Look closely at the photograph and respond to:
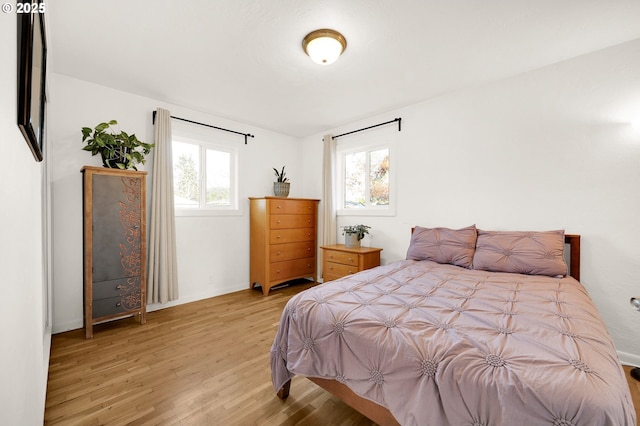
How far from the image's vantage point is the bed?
0.91 m

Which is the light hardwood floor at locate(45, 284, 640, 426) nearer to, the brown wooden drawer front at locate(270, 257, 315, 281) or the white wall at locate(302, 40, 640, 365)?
the white wall at locate(302, 40, 640, 365)

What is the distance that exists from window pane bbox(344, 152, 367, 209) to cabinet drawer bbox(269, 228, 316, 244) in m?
0.73

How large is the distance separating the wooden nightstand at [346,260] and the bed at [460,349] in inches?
46.1

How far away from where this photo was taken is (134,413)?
5.37 ft

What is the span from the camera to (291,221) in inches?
163

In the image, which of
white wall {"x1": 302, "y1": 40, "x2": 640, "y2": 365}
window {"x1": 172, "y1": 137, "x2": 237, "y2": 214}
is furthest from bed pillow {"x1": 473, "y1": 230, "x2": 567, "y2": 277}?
window {"x1": 172, "y1": 137, "x2": 237, "y2": 214}

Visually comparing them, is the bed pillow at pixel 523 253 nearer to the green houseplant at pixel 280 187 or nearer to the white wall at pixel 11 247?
the green houseplant at pixel 280 187

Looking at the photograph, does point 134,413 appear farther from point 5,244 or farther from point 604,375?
point 604,375

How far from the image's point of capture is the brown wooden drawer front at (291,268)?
3.96 meters

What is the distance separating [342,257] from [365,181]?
4.00 ft

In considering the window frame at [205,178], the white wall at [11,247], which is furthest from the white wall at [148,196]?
the white wall at [11,247]

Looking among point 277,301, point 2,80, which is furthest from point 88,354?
point 2,80

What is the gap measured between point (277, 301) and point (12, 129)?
3231mm

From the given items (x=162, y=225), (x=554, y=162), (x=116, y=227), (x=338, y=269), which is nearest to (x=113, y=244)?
(x=116, y=227)
